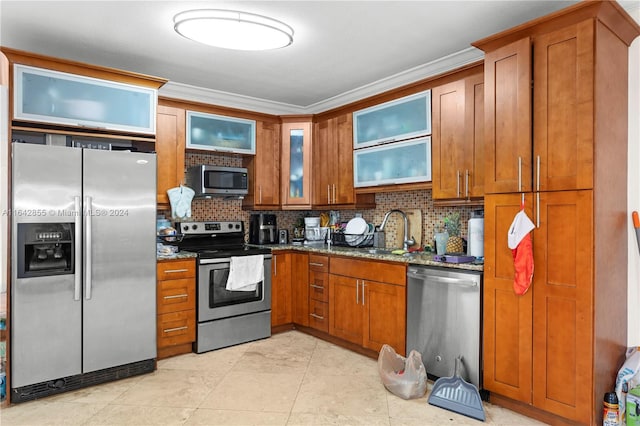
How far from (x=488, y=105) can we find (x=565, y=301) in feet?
4.30

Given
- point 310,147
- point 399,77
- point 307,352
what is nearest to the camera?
point 307,352

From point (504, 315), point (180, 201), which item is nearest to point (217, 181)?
point (180, 201)

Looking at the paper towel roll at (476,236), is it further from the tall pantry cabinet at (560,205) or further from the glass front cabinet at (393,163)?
the glass front cabinet at (393,163)

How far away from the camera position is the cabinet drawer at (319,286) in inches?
163

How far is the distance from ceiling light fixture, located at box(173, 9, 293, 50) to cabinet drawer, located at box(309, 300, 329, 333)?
242 cm

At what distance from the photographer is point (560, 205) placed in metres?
2.46

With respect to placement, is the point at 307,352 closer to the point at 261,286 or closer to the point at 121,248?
the point at 261,286

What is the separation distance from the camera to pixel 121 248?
3.21 metres

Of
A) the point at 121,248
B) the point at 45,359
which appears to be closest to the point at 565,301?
the point at 121,248

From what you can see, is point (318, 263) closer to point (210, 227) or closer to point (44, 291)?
point (210, 227)

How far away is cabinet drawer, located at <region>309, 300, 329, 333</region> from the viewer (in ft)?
13.5

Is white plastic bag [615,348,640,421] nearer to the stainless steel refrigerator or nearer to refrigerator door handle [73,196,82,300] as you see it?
the stainless steel refrigerator

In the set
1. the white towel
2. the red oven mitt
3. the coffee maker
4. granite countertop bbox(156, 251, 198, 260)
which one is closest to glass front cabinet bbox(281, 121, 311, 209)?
the coffee maker

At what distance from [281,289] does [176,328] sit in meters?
1.12
